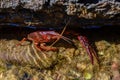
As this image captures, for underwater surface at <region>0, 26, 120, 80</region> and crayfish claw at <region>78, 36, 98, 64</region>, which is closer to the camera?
underwater surface at <region>0, 26, 120, 80</region>

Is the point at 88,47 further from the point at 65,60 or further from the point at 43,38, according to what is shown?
the point at 43,38

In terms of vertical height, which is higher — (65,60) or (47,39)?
(47,39)

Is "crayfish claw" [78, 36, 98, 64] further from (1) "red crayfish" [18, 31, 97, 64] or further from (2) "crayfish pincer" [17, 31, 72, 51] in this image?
(2) "crayfish pincer" [17, 31, 72, 51]

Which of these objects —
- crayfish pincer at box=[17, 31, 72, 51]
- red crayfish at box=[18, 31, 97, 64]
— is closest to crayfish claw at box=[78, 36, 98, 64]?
red crayfish at box=[18, 31, 97, 64]

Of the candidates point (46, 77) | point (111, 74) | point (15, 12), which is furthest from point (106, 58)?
point (15, 12)

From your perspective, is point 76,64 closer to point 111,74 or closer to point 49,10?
point 111,74

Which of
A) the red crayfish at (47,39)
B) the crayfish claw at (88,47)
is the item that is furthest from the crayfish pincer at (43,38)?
the crayfish claw at (88,47)

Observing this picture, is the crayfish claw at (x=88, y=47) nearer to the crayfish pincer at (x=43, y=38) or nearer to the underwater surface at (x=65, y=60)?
the underwater surface at (x=65, y=60)

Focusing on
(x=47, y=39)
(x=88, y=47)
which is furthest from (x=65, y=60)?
(x=47, y=39)

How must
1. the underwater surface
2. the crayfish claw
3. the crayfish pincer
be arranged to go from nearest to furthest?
the underwater surface, the crayfish claw, the crayfish pincer
